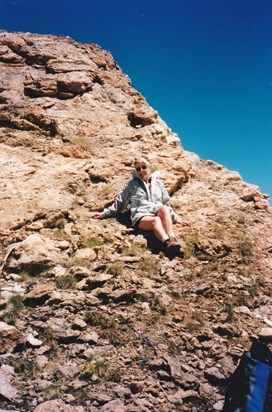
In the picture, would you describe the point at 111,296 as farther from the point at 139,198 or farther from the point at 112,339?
the point at 139,198

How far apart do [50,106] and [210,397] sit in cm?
933

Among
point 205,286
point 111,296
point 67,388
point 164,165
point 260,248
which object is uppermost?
point 164,165

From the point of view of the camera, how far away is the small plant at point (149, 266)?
6.14 meters

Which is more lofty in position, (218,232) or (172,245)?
(218,232)

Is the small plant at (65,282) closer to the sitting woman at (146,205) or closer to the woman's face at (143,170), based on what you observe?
the sitting woman at (146,205)

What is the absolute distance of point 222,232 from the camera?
7.32 metres

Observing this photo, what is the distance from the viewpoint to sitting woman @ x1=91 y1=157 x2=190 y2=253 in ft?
22.4

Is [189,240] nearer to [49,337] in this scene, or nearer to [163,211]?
[163,211]

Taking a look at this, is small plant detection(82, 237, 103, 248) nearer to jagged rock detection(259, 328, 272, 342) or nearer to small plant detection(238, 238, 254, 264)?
small plant detection(238, 238, 254, 264)

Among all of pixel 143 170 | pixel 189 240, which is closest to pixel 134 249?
pixel 189 240

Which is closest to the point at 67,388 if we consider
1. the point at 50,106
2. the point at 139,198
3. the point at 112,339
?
the point at 112,339

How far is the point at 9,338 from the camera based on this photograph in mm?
4238

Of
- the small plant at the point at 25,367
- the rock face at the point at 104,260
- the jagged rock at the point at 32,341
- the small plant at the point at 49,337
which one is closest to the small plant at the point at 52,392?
the rock face at the point at 104,260

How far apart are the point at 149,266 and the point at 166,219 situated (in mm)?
1153
